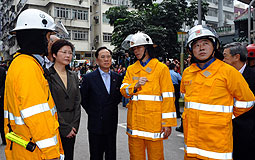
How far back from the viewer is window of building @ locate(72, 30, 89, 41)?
35.5 meters

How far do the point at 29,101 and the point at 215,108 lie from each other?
177cm

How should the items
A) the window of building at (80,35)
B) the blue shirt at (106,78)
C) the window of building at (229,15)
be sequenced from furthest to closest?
the window of building at (229,15), the window of building at (80,35), the blue shirt at (106,78)

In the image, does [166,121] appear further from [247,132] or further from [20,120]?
[20,120]

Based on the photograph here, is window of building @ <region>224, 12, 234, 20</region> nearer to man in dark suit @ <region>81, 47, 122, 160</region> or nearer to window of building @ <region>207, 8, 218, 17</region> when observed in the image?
window of building @ <region>207, 8, 218, 17</region>

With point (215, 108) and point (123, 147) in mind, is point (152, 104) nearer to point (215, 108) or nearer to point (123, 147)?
point (215, 108)

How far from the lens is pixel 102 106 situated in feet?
11.6

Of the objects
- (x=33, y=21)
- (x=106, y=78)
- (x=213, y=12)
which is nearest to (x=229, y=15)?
(x=213, y=12)

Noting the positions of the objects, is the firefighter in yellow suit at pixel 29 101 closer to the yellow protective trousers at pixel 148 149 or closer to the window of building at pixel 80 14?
the yellow protective trousers at pixel 148 149

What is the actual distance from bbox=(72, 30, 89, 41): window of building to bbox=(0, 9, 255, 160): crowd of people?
33.2 metres

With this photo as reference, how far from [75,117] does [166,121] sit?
4.10 ft

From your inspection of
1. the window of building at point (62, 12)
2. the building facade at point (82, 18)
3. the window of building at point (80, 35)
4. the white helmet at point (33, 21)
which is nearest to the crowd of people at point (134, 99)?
the white helmet at point (33, 21)

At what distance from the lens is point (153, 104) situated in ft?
10.4

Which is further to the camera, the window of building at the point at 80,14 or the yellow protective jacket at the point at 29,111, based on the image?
the window of building at the point at 80,14

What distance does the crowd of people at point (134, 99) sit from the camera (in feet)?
6.31
